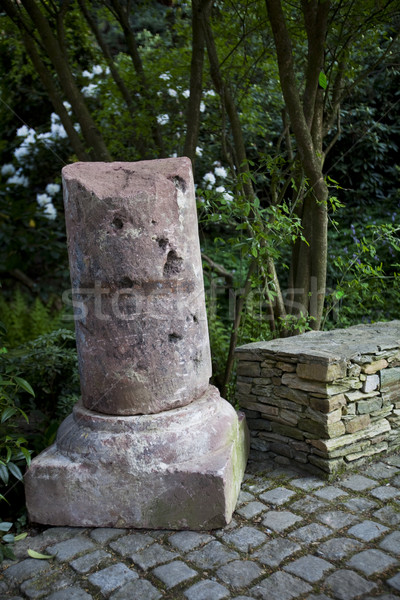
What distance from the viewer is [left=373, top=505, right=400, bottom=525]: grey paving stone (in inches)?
112

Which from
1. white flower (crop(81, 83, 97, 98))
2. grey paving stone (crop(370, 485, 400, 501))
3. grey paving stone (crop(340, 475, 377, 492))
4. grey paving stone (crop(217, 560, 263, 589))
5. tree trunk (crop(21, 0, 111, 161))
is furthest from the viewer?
white flower (crop(81, 83, 97, 98))

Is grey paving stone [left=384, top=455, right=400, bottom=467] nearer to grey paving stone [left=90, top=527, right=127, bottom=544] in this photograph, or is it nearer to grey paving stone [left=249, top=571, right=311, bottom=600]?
grey paving stone [left=249, top=571, right=311, bottom=600]

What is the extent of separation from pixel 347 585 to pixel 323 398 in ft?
3.85

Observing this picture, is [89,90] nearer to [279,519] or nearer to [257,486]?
[257,486]

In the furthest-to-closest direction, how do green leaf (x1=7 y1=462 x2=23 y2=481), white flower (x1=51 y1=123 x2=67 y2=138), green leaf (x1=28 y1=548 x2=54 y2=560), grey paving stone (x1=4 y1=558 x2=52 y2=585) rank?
white flower (x1=51 y1=123 x2=67 y2=138) → green leaf (x1=7 y1=462 x2=23 y2=481) → green leaf (x1=28 y1=548 x2=54 y2=560) → grey paving stone (x1=4 y1=558 x2=52 y2=585)

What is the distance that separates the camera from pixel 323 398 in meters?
3.35

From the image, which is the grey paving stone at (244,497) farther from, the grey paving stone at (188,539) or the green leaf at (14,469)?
the green leaf at (14,469)

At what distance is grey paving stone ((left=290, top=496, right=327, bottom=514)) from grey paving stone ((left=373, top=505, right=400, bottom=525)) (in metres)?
0.28

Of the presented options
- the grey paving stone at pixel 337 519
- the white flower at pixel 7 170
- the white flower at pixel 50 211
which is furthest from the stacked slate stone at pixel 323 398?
the white flower at pixel 7 170

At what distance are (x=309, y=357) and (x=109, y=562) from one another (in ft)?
5.16

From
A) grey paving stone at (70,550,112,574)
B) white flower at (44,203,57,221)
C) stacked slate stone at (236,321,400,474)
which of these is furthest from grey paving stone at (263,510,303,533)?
white flower at (44,203,57,221)

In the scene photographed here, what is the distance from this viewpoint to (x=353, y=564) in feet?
8.18

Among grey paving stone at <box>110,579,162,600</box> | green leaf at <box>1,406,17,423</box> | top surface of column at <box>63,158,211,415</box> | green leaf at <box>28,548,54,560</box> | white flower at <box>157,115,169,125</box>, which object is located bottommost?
grey paving stone at <box>110,579,162,600</box>

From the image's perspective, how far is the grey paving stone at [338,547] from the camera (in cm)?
257
